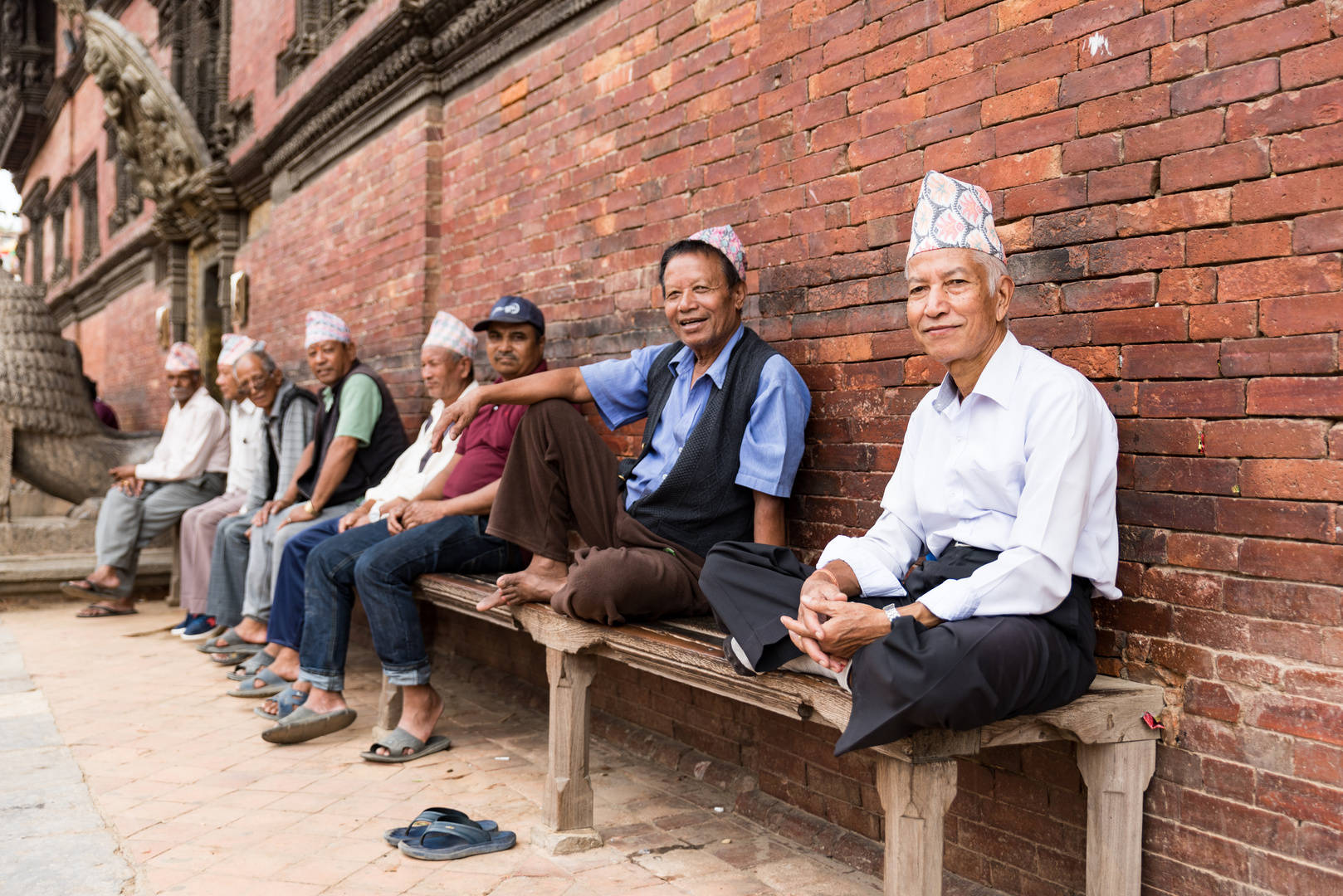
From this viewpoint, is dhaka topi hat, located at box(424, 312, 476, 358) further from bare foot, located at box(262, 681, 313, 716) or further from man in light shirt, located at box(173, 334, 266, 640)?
man in light shirt, located at box(173, 334, 266, 640)

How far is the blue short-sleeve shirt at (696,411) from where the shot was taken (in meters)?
3.19

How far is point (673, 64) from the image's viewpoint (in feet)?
13.6

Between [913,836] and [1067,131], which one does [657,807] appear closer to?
[913,836]

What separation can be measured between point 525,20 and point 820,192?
2.56 metres

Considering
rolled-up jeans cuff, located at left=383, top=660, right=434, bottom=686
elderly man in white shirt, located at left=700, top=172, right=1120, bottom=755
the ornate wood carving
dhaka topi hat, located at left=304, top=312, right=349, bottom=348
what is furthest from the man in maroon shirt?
the ornate wood carving

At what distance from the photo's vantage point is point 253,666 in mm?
5414

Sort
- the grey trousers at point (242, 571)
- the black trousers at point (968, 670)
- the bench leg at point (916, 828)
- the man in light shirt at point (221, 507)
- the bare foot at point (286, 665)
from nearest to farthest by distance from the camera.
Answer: the black trousers at point (968, 670), the bench leg at point (916, 828), the bare foot at point (286, 665), the grey trousers at point (242, 571), the man in light shirt at point (221, 507)

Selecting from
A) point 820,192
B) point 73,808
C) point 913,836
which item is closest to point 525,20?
point 820,192

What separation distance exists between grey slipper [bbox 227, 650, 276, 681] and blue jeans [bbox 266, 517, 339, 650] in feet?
1.18

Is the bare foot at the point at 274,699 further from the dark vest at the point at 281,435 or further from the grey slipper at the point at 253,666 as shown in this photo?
the dark vest at the point at 281,435

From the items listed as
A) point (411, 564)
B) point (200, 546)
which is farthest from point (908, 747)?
point (200, 546)

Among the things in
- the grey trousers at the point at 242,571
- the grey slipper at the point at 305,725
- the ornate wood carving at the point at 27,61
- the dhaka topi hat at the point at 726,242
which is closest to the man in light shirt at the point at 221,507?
the grey trousers at the point at 242,571

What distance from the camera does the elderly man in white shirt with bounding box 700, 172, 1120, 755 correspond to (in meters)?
2.04

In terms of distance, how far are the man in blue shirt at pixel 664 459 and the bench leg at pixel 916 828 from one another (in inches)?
46.4
